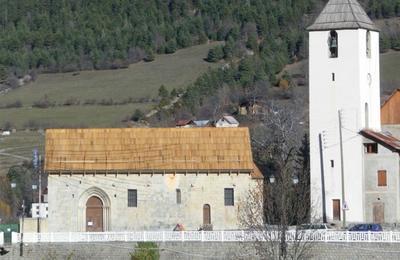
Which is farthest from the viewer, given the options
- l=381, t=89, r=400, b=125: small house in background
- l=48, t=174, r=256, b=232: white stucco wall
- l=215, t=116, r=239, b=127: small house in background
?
l=215, t=116, r=239, b=127: small house in background

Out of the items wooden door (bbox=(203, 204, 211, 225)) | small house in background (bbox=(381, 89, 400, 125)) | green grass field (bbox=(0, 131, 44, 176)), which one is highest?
green grass field (bbox=(0, 131, 44, 176))

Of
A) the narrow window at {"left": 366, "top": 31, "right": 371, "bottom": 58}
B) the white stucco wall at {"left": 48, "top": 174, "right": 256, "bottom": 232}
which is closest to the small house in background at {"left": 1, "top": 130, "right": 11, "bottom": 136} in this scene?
the white stucco wall at {"left": 48, "top": 174, "right": 256, "bottom": 232}

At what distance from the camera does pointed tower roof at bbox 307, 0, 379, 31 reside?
216ft

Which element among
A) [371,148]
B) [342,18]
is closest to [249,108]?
[342,18]

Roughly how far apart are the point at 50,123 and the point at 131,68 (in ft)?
114

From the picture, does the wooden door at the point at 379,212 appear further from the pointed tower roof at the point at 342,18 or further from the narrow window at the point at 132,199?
the narrow window at the point at 132,199

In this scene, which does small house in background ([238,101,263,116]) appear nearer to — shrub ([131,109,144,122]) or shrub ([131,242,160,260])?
shrub ([131,109,144,122])

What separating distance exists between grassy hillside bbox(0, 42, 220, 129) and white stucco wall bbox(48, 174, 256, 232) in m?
65.8

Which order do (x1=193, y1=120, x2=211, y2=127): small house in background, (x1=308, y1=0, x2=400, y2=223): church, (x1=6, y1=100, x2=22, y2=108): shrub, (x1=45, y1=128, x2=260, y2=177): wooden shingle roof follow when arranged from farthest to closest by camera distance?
(x1=6, y1=100, x2=22, y2=108): shrub → (x1=193, y1=120, x2=211, y2=127): small house in background → (x1=308, y1=0, x2=400, y2=223): church → (x1=45, y1=128, x2=260, y2=177): wooden shingle roof

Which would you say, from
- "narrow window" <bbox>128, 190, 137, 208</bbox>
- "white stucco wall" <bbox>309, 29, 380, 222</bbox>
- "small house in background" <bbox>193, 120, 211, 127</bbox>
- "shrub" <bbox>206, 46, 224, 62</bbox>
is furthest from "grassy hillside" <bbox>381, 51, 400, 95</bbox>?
"narrow window" <bbox>128, 190, 137, 208</bbox>

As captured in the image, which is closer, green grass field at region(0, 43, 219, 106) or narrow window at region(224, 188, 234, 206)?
narrow window at region(224, 188, 234, 206)

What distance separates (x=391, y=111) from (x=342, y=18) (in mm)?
8140

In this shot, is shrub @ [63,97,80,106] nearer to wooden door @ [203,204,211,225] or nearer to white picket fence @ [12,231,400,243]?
wooden door @ [203,204,211,225]

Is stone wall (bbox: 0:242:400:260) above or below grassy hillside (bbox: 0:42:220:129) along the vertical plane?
below
